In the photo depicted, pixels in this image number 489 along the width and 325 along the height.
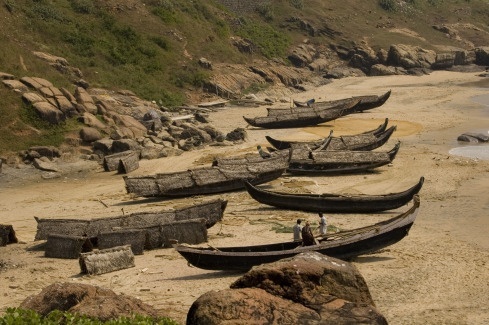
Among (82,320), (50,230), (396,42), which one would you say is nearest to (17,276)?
(50,230)

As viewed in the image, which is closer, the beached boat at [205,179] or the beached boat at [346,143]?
the beached boat at [205,179]

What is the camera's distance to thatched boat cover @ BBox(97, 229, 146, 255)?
2617cm

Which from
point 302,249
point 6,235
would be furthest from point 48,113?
point 302,249

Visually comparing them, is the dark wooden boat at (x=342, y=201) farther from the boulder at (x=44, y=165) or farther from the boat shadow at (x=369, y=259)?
the boulder at (x=44, y=165)


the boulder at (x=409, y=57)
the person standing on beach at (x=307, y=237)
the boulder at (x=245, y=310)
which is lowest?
the person standing on beach at (x=307, y=237)

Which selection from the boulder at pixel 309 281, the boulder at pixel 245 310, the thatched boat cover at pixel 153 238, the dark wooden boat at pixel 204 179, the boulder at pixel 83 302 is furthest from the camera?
the dark wooden boat at pixel 204 179

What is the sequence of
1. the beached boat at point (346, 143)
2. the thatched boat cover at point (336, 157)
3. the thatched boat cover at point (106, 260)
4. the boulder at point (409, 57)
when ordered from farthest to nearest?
the boulder at point (409, 57)
the beached boat at point (346, 143)
the thatched boat cover at point (336, 157)
the thatched boat cover at point (106, 260)

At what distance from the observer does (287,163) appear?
122 feet

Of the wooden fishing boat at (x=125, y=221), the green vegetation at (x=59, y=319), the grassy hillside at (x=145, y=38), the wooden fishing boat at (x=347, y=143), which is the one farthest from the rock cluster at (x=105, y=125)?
the green vegetation at (x=59, y=319)

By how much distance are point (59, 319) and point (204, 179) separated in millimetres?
20642

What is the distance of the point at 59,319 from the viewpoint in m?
14.9

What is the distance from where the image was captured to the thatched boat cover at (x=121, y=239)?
26172 mm

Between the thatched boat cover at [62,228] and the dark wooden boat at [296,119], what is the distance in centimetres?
2629

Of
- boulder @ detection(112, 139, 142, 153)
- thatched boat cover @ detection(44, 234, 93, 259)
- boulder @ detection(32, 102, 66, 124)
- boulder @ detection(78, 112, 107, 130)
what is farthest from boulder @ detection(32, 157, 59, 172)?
thatched boat cover @ detection(44, 234, 93, 259)
